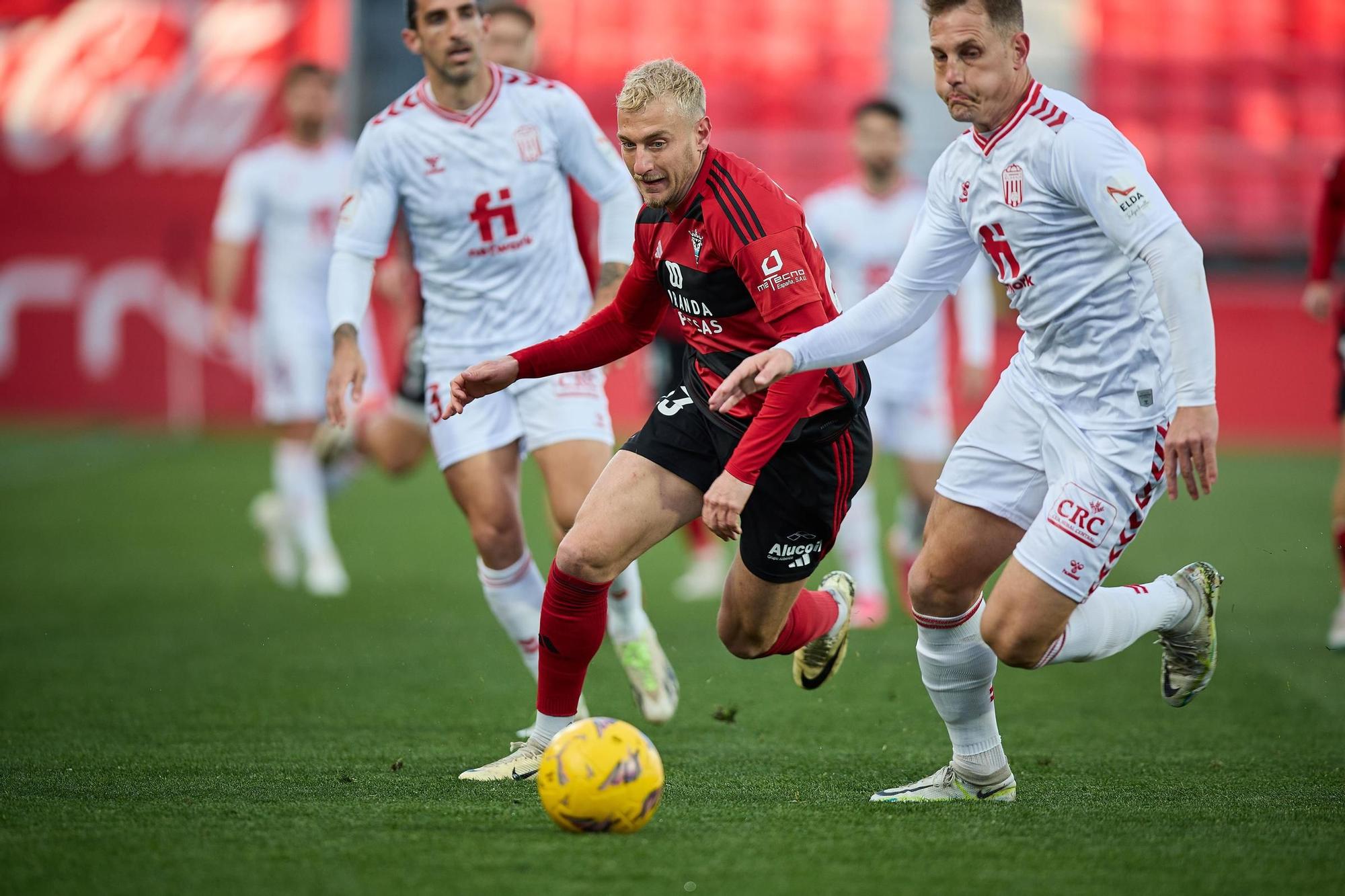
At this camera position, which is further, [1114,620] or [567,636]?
[567,636]

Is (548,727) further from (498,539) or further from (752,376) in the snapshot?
(752,376)

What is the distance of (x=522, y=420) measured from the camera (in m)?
5.61

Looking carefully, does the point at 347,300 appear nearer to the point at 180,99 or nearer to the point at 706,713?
the point at 706,713

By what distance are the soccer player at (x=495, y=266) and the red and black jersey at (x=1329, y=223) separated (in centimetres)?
371

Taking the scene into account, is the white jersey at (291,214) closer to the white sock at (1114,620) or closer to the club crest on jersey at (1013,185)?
the club crest on jersey at (1013,185)

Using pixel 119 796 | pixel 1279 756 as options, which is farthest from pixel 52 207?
pixel 1279 756

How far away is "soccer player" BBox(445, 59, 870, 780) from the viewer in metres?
4.34

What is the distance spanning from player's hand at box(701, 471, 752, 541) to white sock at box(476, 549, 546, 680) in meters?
1.58

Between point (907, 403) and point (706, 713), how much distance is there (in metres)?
3.07

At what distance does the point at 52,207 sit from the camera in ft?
59.9

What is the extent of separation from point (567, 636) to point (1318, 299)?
4555 millimetres

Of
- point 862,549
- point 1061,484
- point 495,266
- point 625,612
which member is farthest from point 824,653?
point 862,549

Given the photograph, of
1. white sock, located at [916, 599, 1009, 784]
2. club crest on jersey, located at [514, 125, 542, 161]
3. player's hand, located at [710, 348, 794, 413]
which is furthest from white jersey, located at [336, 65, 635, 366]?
white sock, located at [916, 599, 1009, 784]

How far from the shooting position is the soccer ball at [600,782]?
3.94 meters
